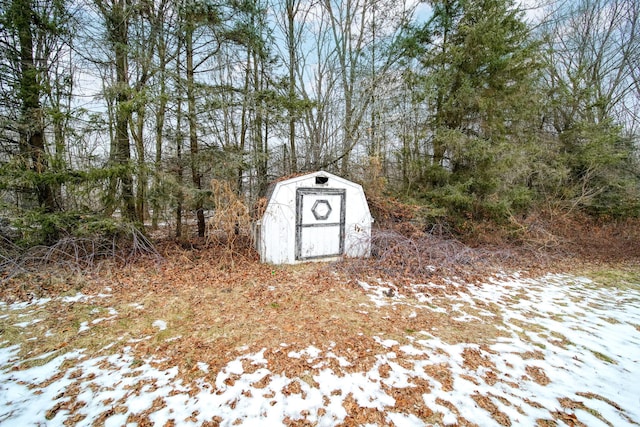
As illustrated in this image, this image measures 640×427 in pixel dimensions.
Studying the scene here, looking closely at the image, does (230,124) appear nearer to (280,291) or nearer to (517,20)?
(280,291)

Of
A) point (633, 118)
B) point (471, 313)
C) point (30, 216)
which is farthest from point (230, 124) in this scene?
point (633, 118)

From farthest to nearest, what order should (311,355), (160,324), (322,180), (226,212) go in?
(322,180) < (226,212) < (160,324) < (311,355)

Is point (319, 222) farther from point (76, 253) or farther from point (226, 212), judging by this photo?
point (76, 253)

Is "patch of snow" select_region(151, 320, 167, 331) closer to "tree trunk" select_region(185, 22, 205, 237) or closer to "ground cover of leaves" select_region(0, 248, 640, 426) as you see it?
"ground cover of leaves" select_region(0, 248, 640, 426)

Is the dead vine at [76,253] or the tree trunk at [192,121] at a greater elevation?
the tree trunk at [192,121]

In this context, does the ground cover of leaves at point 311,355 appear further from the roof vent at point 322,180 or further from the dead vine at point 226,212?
the roof vent at point 322,180

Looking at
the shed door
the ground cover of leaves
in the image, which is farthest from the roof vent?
the ground cover of leaves

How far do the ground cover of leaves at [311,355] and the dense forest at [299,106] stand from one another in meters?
2.04

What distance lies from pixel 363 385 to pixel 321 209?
392 centimetres

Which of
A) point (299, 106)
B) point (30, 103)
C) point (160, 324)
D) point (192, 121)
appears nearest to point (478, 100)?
point (299, 106)

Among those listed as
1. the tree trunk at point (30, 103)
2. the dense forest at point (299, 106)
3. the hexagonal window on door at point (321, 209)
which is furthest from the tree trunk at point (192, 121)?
the hexagonal window on door at point (321, 209)

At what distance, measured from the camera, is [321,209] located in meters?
5.84

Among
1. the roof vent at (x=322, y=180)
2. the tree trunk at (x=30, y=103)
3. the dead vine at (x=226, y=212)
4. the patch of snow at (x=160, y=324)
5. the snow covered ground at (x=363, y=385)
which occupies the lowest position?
the snow covered ground at (x=363, y=385)

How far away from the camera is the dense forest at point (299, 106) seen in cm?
480
